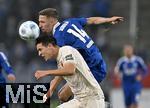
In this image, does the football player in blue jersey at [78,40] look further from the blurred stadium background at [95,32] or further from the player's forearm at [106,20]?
the blurred stadium background at [95,32]

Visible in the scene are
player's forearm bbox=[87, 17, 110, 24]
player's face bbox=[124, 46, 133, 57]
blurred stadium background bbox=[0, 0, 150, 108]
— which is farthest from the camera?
blurred stadium background bbox=[0, 0, 150, 108]

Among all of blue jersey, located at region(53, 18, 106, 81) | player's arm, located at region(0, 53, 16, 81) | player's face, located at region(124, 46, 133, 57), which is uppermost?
blue jersey, located at region(53, 18, 106, 81)

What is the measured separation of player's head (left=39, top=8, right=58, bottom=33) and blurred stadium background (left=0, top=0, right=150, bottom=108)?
9.64 meters

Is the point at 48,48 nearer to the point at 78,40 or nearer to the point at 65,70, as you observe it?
the point at 65,70

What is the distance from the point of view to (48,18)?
9.52 meters

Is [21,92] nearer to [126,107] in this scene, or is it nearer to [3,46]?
[126,107]

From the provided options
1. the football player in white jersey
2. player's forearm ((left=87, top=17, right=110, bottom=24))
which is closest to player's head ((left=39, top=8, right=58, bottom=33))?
player's forearm ((left=87, top=17, right=110, bottom=24))

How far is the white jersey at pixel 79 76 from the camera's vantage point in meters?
8.09

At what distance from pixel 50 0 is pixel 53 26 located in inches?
466

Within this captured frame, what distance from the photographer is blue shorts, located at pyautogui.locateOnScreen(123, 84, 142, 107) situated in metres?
18.1

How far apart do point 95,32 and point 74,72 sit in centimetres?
1267

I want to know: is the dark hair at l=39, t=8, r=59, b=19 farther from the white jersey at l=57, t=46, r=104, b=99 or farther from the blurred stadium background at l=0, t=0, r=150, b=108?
the blurred stadium background at l=0, t=0, r=150, b=108

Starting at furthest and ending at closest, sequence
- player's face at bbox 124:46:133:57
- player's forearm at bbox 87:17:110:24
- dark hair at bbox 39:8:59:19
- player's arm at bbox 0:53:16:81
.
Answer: player's face at bbox 124:46:133:57
player's arm at bbox 0:53:16:81
player's forearm at bbox 87:17:110:24
dark hair at bbox 39:8:59:19

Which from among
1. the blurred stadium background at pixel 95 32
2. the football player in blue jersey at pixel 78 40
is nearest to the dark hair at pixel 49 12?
the football player in blue jersey at pixel 78 40
